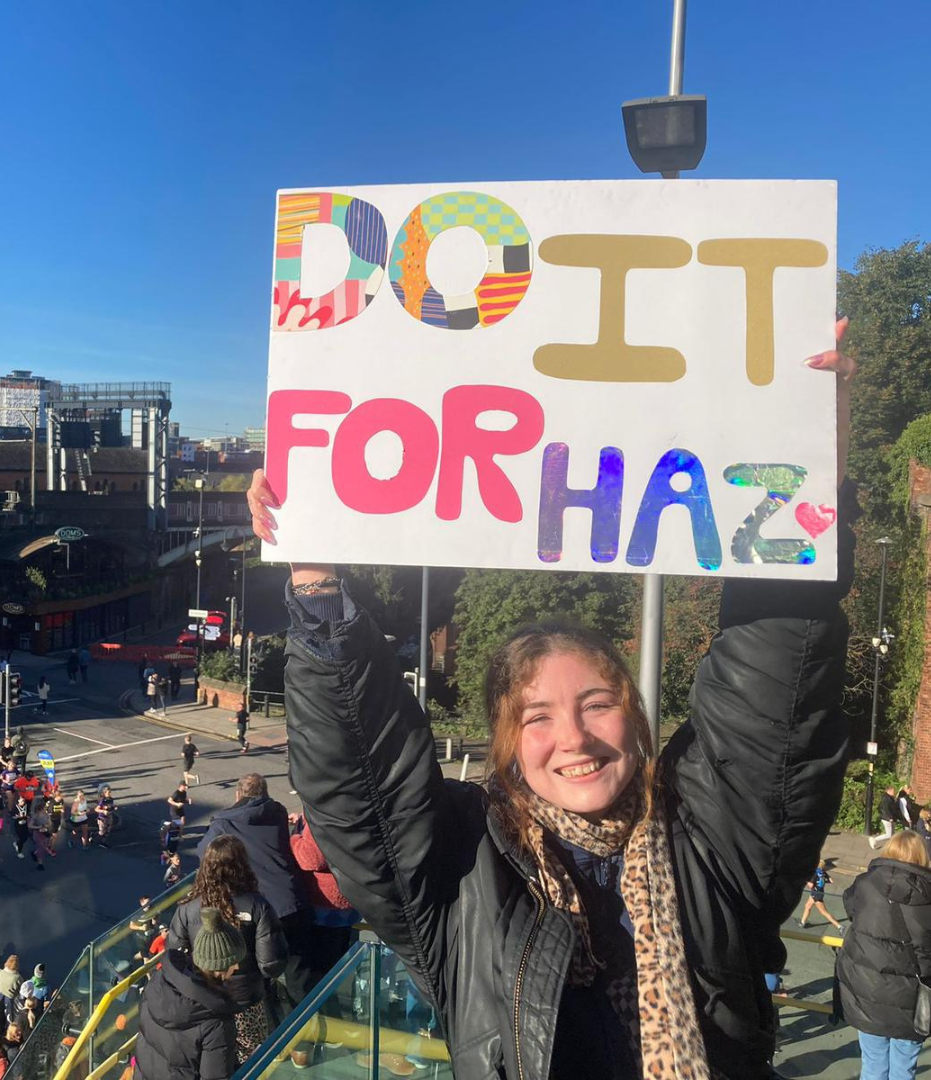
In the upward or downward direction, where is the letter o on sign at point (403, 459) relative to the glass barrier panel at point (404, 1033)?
upward

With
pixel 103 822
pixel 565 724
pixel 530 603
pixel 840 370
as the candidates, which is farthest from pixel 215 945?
pixel 530 603

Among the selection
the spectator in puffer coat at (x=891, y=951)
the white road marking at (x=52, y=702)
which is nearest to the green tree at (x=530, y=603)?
the white road marking at (x=52, y=702)

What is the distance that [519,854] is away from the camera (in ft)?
6.04

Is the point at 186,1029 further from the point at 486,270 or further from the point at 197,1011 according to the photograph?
the point at 486,270

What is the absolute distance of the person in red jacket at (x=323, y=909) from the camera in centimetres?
425

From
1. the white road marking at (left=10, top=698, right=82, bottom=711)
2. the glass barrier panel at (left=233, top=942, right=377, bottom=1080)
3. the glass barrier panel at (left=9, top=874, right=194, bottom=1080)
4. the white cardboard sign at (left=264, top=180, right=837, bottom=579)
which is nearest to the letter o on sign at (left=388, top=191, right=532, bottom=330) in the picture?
the white cardboard sign at (left=264, top=180, right=837, bottom=579)

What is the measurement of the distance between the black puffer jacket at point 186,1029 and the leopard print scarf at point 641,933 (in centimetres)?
235

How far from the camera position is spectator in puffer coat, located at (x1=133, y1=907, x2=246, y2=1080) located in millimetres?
3529

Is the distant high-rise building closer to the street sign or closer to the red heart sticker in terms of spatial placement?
the street sign

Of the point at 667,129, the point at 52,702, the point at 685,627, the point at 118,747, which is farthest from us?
the point at 52,702

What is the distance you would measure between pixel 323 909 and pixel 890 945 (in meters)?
2.46

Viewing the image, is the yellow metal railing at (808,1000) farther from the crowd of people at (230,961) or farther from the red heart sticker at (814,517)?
the red heart sticker at (814,517)

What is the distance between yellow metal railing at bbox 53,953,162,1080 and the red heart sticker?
416cm

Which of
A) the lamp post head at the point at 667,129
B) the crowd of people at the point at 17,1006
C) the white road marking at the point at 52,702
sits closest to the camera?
the lamp post head at the point at 667,129
